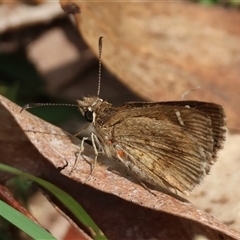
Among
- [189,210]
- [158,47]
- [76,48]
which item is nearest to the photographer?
[189,210]

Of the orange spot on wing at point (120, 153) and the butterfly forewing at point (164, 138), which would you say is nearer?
the butterfly forewing at point (164, 138)

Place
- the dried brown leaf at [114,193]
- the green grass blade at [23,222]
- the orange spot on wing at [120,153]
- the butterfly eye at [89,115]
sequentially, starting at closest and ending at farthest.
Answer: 1. the green grass blade at [23,222]
2. the dried brown leaf at [114,193]
3. the orange spot on wing at [120,153]
4. the butterfly eye at [89,115]

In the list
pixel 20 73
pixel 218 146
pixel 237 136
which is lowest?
pixel 20 73

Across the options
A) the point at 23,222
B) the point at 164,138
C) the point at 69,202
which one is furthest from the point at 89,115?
the point at 23,222

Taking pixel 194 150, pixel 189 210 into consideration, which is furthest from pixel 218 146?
pixel 189 210

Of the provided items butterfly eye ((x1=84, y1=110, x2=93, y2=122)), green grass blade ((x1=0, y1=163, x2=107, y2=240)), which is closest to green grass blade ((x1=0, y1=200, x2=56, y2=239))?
green grass blade ((x1=0, y1=163, x2=107, y2=240))

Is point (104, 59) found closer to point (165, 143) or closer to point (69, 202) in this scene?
point (165, 143)

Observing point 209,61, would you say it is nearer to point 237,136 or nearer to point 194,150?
point 237,136

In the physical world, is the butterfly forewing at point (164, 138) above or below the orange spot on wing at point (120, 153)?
above

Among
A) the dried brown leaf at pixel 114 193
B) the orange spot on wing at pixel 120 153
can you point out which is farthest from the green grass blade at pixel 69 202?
the orange spot on wing at pixel 120 153

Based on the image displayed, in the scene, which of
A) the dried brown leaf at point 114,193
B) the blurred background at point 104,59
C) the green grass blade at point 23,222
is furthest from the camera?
the blurred background at point 104,59

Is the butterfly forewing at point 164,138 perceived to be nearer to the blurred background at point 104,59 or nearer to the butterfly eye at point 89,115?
the butterfly eye at point 89,115
